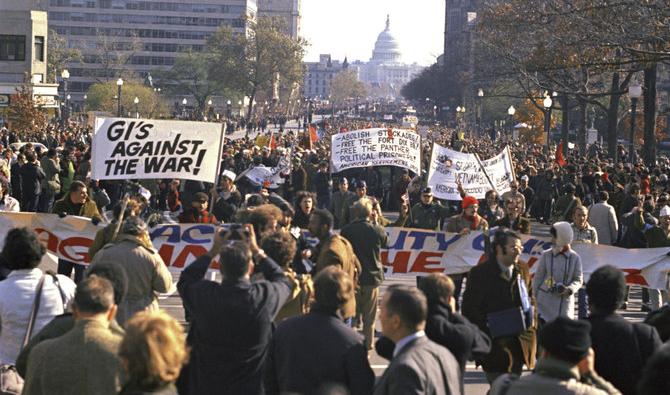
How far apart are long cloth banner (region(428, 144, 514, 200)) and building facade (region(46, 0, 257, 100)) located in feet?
506

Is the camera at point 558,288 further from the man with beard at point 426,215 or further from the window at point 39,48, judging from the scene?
the window at point 39,48

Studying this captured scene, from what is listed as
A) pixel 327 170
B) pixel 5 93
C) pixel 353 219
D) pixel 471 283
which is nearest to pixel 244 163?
pixel 327 170

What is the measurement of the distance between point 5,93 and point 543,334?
71.1 metres

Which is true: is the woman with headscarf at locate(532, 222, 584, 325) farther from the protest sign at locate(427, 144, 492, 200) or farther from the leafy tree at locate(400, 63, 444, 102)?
the leafy tree at locate(400, 63, 444, 102)

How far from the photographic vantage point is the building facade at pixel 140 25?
177875mm

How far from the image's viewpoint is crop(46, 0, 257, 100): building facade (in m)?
178

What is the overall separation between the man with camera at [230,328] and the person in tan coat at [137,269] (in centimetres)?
152

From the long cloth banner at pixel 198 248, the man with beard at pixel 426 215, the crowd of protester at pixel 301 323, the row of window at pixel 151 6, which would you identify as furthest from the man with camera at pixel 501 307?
the row of window at pixel 151 6

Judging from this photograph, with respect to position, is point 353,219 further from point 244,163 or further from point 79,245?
point 244,163

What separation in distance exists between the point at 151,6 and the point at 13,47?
111 metres

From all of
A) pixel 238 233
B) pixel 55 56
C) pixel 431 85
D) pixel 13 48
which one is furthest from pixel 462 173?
pixel 431 85

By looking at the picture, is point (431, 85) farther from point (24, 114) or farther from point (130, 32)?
point (24, 114)

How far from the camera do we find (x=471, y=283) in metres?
10.1

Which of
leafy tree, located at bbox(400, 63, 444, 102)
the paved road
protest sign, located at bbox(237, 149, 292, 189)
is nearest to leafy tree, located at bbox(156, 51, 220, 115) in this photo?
leafy tree, located at bbox(400, 63, 444, 102)
